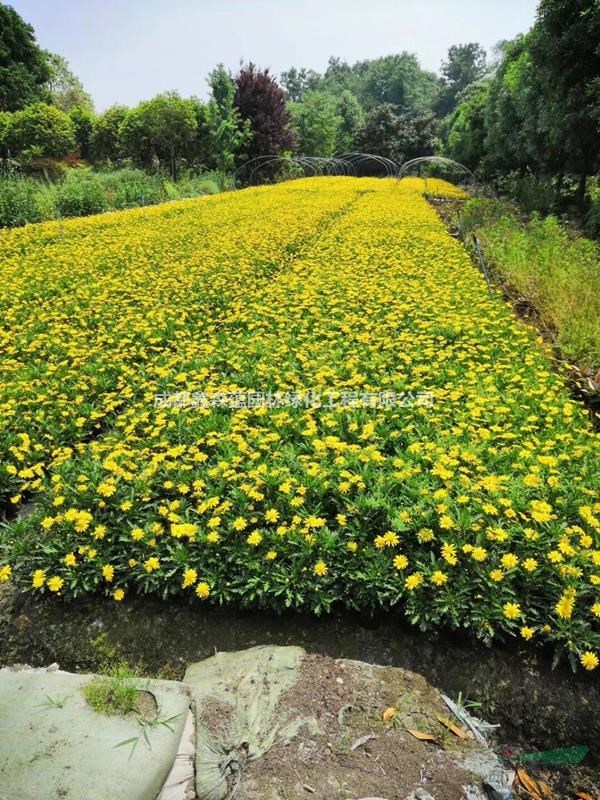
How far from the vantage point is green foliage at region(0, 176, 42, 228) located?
12445 mm

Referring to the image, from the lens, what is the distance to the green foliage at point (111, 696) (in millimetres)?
2098

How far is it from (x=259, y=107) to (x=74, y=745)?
33.4 meters

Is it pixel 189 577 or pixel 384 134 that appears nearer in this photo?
pixel 189 577

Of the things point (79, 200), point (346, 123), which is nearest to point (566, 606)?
point (79, 200)

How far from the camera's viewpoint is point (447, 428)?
12.2 ft

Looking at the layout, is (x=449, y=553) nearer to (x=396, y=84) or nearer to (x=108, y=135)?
(x=108, y=135)

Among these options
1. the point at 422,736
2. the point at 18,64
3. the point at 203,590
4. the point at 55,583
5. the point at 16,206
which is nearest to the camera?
the point at 422,736

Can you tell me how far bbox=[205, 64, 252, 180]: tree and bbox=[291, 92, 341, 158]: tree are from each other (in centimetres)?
1713

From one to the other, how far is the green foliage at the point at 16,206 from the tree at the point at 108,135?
1819cm

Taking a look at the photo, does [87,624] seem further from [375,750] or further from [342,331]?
[342,331]

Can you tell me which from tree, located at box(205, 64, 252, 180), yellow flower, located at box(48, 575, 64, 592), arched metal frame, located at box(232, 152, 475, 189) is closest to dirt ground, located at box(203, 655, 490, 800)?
yellow flower, located at box(48, 575, 64, 592)

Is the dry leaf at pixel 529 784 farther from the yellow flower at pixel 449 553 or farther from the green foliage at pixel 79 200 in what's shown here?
the green foliage at pixel 79 200

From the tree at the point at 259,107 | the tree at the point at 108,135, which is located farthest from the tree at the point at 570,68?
the tree at the point at 108,135

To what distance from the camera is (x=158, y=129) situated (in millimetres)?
25406
